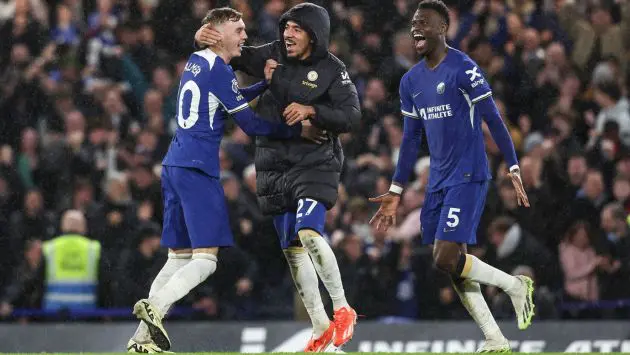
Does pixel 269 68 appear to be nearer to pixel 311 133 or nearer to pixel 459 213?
pixel 311 133

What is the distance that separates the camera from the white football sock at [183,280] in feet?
32.3

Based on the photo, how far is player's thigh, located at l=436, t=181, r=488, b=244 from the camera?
34.2 feet

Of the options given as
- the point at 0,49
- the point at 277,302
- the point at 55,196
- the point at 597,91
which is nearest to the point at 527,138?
the point at 597,91

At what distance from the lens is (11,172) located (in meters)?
16.2

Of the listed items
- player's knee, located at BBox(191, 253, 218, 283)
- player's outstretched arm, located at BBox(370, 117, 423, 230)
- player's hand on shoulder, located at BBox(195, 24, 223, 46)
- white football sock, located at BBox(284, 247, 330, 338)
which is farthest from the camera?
player's outstretched arm, located at BBox(370, 117, 423, 230)

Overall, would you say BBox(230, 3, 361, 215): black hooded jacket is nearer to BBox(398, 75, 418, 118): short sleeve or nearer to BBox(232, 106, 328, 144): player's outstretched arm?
BBox(232, 106, 328, 144): player's outstretched arm

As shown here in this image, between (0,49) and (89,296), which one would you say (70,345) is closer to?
(89,296)

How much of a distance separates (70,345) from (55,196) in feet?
10.3

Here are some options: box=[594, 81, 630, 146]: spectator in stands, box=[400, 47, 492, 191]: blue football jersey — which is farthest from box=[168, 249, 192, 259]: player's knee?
box=[594, 81, 630, 146]: spectator in stands

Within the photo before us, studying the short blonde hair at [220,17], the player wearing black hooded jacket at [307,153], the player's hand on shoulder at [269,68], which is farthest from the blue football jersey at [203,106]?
the player's hand on shoulder at [269,68]

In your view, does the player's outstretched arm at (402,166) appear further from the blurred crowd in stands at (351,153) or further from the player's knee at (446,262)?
the blurred crowd in stands at (351,153)

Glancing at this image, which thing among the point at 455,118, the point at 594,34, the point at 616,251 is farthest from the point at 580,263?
the point at 455,118

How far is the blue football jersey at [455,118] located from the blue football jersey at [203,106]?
133 centimetres

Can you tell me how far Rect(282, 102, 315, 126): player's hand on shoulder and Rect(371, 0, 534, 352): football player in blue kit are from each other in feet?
2.77
